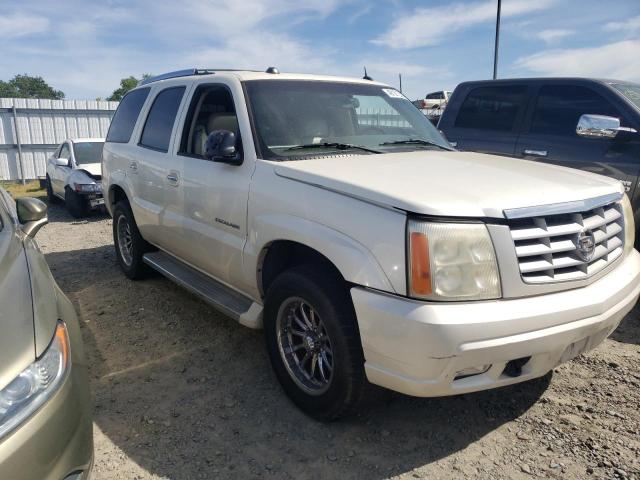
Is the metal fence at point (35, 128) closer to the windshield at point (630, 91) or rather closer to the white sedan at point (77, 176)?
the white sedan at point (77, 176)

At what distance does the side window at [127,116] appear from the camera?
5.30m

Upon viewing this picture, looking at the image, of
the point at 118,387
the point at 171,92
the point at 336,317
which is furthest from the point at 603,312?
the point at 171,92

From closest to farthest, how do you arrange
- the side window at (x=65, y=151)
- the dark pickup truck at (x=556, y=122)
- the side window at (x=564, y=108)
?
the dark pickup truck at (x=556, y=122)
the side window at (x=564, y=108)
the side window at (x=65, y=151)

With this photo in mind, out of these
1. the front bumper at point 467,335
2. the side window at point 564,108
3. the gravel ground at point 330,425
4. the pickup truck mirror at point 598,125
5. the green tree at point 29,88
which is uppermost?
the green tree at point 29,88

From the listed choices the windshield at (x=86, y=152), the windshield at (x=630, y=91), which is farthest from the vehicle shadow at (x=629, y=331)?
the windshield at (x=86, y=152)

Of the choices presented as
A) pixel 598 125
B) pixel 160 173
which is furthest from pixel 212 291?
pixel 598 125

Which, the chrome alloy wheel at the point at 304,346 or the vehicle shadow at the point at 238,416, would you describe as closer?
the vehicle shadow at the point at 238,416

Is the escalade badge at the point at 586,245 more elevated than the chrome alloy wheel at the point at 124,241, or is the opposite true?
the escalade badge at the point at 586,245

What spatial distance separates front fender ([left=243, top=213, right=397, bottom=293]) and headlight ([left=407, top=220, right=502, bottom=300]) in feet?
0.56

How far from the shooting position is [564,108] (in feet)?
17.5

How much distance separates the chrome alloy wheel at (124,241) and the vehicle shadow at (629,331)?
185 inches

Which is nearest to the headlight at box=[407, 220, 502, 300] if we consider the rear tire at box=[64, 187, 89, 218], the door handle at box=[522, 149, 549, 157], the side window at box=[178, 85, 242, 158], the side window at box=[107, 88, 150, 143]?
the side window at box=[178, 85, 242, 158]

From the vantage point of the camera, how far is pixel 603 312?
8.42 feet

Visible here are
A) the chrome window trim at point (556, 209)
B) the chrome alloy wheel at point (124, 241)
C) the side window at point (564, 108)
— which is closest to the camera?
the chrome window trim at point (556, 209)
